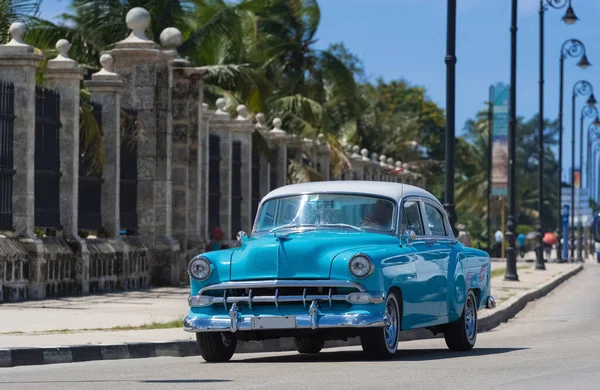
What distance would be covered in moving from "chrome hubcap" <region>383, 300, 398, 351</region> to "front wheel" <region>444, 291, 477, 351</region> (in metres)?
1.73

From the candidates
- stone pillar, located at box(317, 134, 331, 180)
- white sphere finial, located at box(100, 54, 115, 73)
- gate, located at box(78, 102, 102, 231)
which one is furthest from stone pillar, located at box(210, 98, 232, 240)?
stone pillar, located at box(317, 134, 331, 180)

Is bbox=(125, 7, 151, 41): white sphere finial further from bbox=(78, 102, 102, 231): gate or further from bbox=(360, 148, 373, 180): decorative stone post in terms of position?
bbox=(360, 148, 373, 180): decorative stone post

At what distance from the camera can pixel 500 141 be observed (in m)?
52.3

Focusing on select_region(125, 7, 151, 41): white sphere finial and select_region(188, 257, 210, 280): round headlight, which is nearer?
select_region(188, 257, 210, 280): round headlight

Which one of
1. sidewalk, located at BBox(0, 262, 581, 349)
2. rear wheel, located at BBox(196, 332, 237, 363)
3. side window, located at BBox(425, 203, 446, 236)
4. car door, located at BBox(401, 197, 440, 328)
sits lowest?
sidewalk, located at BBox(0, 262, 581, 349)

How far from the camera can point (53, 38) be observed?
110 ft

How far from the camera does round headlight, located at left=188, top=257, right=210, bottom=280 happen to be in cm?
1337

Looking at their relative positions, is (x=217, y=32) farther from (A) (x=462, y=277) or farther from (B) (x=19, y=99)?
(A) (x=462, y=277)

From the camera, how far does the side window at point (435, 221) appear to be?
15.3 meters

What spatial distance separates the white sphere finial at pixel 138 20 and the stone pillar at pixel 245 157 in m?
6.15

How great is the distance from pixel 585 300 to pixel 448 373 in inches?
738

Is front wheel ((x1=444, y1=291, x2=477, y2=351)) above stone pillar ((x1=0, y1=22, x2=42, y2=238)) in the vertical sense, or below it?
below

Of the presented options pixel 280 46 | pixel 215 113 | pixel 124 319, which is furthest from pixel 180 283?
pixel 280 46

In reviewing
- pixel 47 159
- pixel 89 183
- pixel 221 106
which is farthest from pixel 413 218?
pixel 221 106
